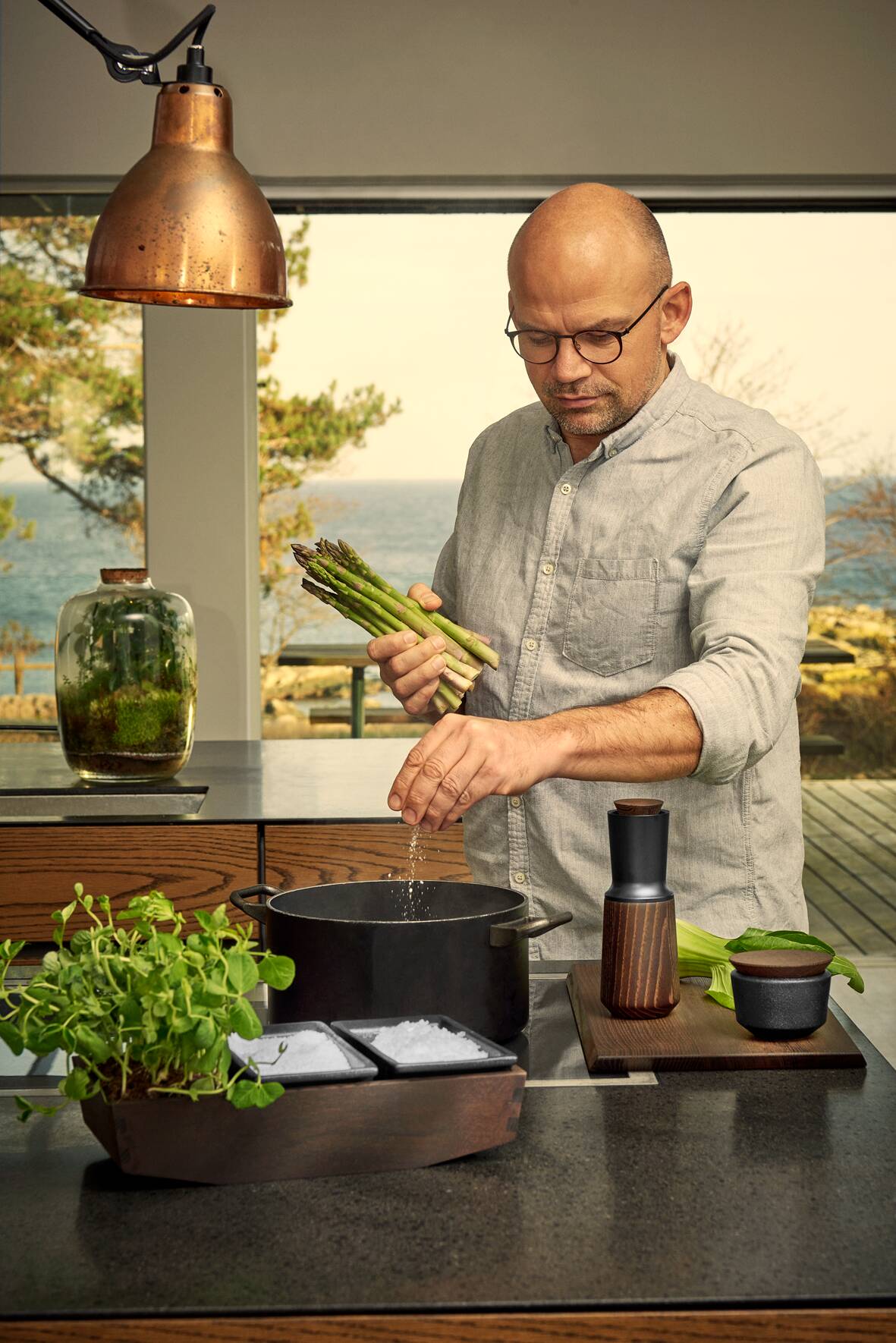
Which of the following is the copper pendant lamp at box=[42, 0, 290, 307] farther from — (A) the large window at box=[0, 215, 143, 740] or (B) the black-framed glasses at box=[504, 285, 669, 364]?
(A) the large window at box=[0, 215, 143, 740]

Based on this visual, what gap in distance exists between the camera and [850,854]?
4.40 m

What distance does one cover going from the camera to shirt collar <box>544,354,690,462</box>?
1.93 metres

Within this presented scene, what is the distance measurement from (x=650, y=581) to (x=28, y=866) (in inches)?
51.7

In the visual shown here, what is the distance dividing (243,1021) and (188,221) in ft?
4.50

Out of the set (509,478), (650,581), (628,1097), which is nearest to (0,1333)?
(628,1097)

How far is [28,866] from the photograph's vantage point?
2590 mm

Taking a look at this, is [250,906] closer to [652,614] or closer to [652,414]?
[652,614]

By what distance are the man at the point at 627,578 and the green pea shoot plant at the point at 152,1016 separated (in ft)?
2.49

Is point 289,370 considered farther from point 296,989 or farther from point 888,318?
point 296,989

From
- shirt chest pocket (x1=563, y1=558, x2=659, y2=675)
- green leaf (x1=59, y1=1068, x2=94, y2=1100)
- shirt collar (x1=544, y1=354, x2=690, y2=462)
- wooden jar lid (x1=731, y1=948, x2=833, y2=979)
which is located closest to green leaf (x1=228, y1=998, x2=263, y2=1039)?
green leaf (x1=59, y1=1068, x2=94, y2=1100)

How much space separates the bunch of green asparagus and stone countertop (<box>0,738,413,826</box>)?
0.49 m

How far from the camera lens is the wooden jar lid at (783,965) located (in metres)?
1.30

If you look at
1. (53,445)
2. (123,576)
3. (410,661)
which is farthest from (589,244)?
(53,445)

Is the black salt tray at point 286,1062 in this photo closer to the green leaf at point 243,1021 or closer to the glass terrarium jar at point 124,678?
the green leaf at point 243,1021
